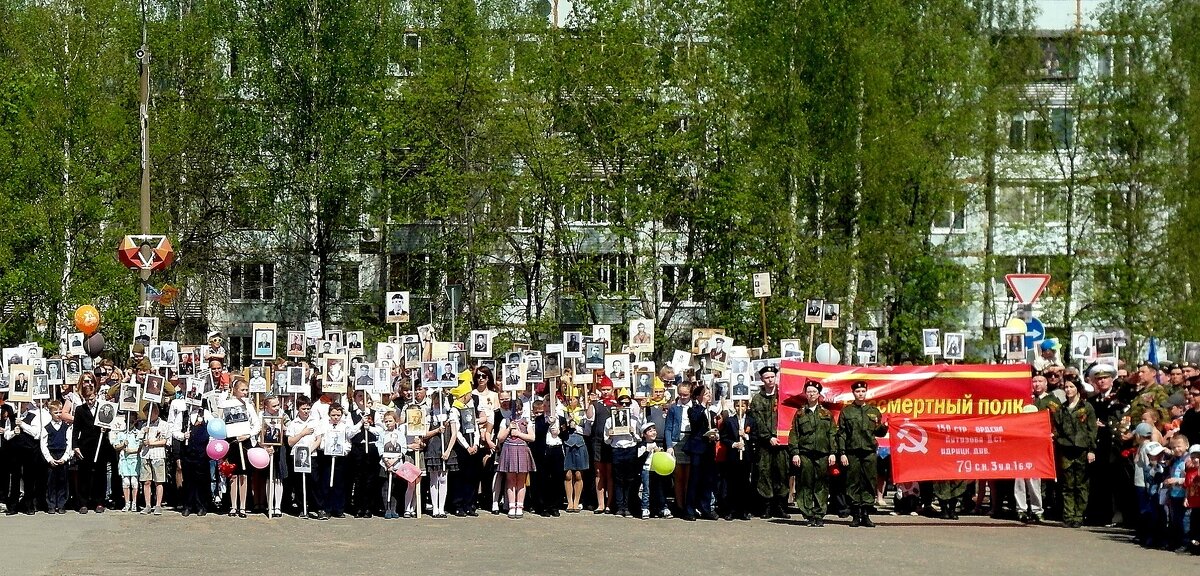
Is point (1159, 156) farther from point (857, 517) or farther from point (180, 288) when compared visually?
point (857, 517)

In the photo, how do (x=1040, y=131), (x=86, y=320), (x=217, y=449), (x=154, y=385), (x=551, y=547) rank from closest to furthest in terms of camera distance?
(x=551, y=547)
(x=217, y=449)
(x=154, y=385)
(x=86, y=320)
(x=1040, y=131)

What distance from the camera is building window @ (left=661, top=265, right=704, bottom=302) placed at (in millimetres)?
47781

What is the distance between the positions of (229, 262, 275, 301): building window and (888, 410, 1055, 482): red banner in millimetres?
37788

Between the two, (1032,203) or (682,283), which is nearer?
(682,283)

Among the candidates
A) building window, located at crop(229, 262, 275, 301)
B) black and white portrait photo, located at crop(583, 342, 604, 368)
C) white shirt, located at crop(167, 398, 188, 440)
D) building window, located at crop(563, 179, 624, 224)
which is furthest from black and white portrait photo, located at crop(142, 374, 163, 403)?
building window, located at crop(229, 262, 275, 301)

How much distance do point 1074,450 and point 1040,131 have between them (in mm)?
33547

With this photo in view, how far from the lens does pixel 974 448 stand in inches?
888

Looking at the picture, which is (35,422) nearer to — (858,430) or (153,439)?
(153,439)

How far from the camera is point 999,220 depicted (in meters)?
57.6

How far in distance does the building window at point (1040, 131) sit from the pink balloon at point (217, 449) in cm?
3481

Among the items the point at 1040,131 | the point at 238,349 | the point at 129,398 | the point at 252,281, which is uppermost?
the point at 1040,131

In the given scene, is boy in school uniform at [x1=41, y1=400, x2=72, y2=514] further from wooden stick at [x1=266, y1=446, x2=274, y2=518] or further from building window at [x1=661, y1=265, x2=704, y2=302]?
building window at [x1=661, y1=265, x2=704, y2=302]

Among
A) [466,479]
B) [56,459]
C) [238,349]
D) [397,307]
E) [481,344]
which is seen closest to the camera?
[56,459]

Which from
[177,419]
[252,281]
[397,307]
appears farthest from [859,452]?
[252,281]
